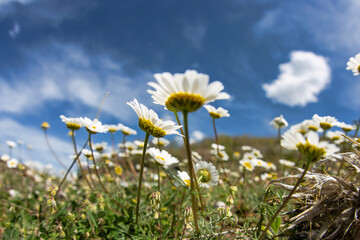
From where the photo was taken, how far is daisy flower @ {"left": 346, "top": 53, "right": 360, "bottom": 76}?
2044 millimetres

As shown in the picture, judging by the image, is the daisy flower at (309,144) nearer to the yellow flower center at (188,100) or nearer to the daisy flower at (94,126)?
the yellow flower center at (188,100)

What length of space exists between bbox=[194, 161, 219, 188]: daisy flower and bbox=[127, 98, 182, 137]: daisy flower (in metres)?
0.59

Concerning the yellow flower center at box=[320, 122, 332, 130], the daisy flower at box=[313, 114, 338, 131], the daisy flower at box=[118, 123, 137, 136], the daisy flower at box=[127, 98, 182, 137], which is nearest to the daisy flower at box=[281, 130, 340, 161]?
the daisy flower at box=[127, 98, 182, 137]

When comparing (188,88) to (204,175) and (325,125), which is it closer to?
(204,175)

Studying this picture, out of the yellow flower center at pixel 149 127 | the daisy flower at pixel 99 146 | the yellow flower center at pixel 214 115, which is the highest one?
the yellow flower center at pixel 214 115

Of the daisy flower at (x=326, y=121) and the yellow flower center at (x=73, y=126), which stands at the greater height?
the daisy flower at (x=326, y=121)

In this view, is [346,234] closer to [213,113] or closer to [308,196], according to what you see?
[308,196]

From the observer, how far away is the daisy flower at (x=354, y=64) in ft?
6.71

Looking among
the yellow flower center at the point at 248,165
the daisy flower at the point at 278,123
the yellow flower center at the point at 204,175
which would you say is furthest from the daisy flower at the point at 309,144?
the daisy flower at the point at 278,123

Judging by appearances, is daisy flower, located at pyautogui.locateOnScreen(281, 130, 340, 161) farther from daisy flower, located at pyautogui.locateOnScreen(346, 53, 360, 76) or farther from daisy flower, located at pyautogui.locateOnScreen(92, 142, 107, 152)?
daisy flower, located at pyautogui.locateOnScreen(92, 142, 107, 152)

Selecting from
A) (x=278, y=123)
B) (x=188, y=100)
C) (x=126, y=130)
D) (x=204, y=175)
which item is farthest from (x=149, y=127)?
(x=278, y=123)

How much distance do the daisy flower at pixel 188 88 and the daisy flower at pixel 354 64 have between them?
176cm

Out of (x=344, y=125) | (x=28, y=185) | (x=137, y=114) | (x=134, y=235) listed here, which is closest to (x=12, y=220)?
(x=134, y=235)

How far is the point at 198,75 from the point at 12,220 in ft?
7.57
